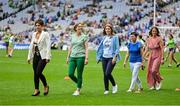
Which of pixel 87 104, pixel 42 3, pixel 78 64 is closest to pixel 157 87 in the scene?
pixel 78 64

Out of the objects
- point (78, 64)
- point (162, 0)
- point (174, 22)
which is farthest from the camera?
point (162, 0)

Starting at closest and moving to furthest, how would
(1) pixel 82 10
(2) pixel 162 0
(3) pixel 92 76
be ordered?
(3) pixel 92 76, (2) pixel 162 0, (1) pixel 82 10

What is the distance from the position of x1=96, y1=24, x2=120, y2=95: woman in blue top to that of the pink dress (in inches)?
81.8

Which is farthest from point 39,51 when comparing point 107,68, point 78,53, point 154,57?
point 154,57

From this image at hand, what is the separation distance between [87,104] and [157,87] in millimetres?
5442

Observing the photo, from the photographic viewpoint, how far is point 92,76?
27.1 m

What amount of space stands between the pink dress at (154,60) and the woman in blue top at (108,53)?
208cm

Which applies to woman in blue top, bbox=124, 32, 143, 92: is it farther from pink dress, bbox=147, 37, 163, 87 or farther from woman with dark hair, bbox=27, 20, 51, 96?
woman with dark hair, bbox=27, 20, 51, 96

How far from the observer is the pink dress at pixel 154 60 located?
2092 cm

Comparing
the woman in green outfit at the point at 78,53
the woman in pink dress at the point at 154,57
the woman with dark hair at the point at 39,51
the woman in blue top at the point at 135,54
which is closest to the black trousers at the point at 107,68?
the woman in green outfit at the point at 78,53

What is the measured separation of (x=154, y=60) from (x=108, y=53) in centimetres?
251

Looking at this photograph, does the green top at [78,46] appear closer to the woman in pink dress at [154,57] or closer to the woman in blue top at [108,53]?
the woman in blue top at [108,53]

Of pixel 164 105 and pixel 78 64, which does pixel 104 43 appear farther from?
pixel 164 105

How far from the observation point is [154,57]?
2114 centimetres
